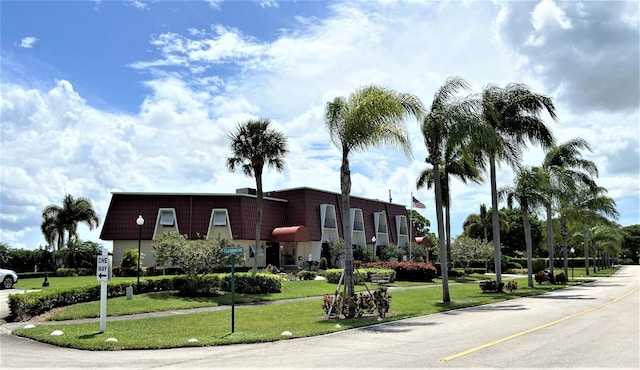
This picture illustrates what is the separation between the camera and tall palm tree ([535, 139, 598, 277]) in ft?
113

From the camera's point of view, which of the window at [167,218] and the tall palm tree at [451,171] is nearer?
the tall palm tree at [451,171]

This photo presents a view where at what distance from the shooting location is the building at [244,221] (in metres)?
40.5

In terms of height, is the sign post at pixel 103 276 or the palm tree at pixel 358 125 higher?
the palm tree at pixel 358 125

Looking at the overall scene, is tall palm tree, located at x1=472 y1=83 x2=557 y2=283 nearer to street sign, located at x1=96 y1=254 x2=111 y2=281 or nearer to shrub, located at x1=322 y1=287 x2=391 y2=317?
shrub, located at x1=322 y1=287 x2=391 y2=317

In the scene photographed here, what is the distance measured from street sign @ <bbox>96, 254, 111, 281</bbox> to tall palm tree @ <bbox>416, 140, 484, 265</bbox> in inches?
587

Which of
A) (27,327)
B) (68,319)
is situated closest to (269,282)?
(68,319)

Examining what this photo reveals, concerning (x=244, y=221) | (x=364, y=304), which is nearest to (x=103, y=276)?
(x=364, y=304)

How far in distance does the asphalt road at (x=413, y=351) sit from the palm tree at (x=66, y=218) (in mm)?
38199

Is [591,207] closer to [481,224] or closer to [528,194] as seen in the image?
[528,194]

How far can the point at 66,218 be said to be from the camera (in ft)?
163

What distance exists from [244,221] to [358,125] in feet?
86.3

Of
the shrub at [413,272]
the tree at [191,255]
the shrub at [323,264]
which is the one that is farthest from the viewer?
the shrub at [323,264]

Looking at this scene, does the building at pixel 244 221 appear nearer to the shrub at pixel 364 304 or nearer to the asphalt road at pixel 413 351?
the shrub at pixel 364 304

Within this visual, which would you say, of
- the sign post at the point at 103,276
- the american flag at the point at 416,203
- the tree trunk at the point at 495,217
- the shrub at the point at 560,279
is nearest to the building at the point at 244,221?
the american flag at the point at 416,203
